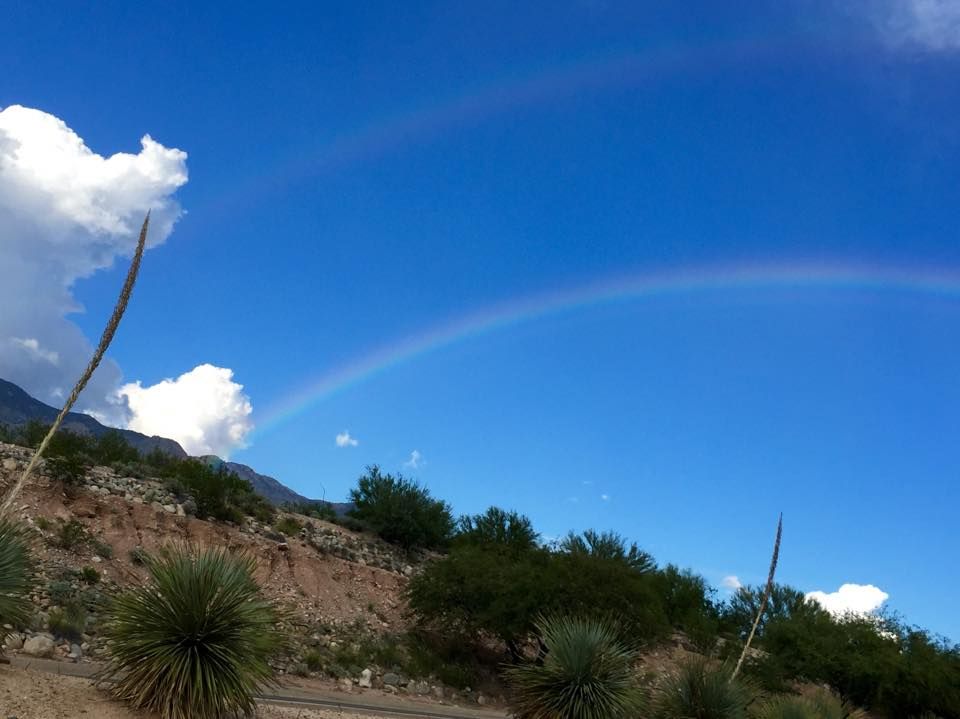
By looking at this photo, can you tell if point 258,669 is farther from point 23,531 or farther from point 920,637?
point 920,637

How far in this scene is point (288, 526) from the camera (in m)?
43.1

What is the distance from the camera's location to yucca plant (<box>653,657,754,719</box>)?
18609 mm

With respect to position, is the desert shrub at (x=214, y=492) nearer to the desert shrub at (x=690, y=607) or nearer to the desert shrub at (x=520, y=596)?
the desert shrub at (x=520, y=596)

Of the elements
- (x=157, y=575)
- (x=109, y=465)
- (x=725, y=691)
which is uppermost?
(x=109, y=465)

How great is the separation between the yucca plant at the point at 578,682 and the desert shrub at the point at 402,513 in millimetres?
35714

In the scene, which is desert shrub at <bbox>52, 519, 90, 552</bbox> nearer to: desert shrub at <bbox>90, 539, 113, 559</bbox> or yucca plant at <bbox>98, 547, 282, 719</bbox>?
desert shrub at <bbox>90, 539, 113, 559</bbox>

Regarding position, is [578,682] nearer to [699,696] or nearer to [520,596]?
[699,696]

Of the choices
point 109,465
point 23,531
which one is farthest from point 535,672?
point 109,465

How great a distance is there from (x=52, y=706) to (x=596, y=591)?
95.0ft

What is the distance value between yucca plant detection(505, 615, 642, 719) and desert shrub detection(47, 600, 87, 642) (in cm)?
1223

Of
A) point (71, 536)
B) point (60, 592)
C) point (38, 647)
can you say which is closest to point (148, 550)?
point (71, 536)

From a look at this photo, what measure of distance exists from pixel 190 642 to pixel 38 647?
1004cm

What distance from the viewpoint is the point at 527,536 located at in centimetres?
5578

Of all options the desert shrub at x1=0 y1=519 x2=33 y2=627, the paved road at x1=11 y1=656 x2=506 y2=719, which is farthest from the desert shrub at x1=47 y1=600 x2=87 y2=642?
the desert shrub at x1=0 y1=519 x2=33 y2=627
